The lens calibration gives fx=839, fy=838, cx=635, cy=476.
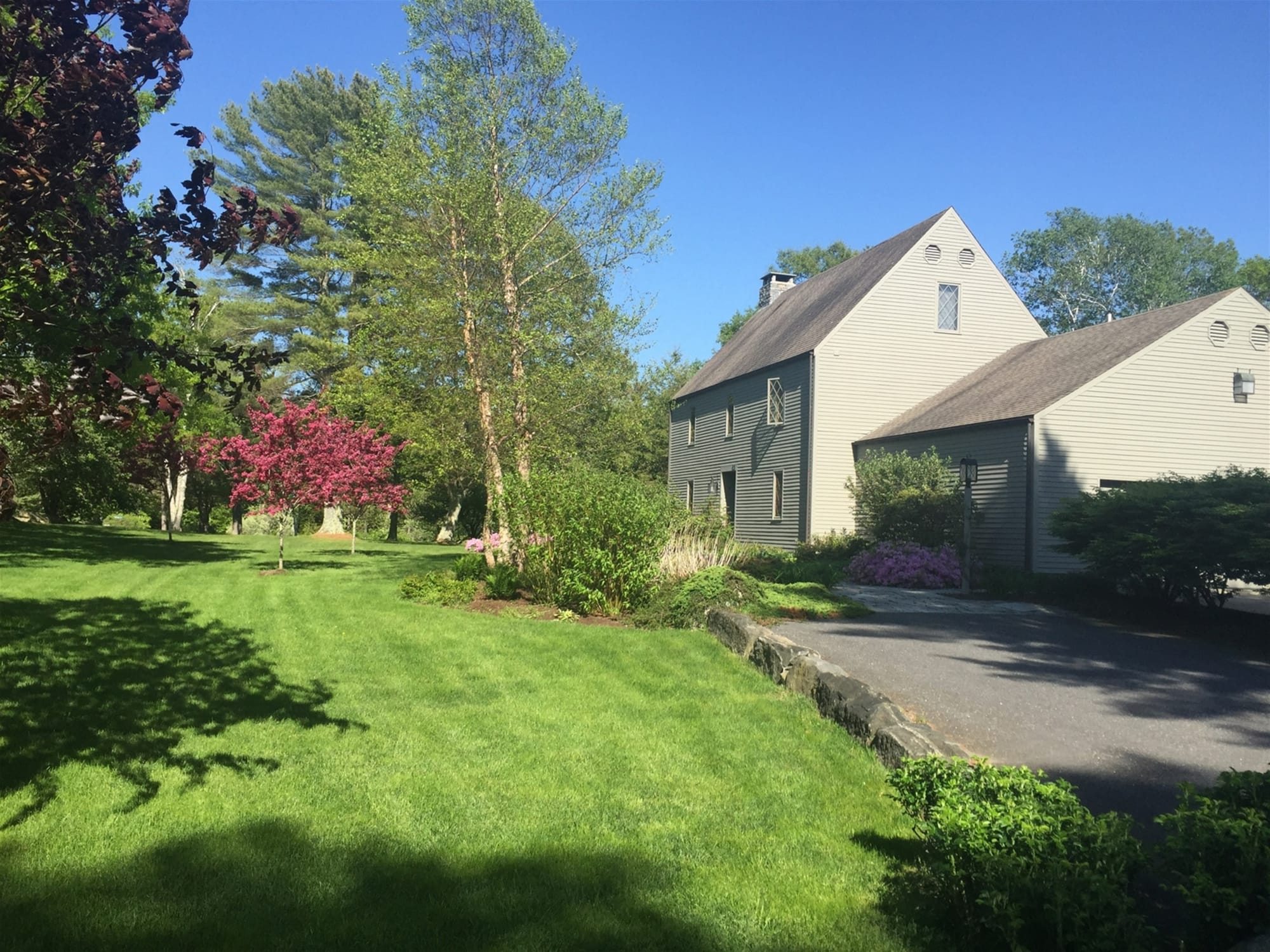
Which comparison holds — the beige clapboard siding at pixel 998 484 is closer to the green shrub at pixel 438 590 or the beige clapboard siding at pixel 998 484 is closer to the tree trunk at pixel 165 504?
the green shrub at pixel 438 590

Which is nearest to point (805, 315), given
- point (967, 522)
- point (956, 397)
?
point (956, 397)

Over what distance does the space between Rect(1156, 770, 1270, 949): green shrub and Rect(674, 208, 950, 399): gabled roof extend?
1854 cm

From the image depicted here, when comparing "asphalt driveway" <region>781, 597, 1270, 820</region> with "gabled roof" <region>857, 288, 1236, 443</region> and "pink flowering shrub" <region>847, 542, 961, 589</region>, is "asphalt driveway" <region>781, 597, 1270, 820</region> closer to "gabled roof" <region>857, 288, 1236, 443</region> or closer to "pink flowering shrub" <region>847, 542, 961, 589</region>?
"pink flowering shrub" <region>847, 542, 961, 589</region>

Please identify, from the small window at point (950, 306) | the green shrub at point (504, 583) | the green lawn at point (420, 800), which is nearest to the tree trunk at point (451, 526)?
the small window at point (950, 306)

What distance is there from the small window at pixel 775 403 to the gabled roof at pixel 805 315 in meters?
0.53

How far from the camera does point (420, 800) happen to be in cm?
437

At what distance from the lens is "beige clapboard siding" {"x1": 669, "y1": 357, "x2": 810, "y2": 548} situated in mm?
21516

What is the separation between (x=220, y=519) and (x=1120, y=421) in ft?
107

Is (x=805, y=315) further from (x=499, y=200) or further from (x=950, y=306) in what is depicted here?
(x=499, y=200)

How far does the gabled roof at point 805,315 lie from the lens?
855 inches

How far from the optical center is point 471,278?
14117 mm

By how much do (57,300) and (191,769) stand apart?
8.65 feet

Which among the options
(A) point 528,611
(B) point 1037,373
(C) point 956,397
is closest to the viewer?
(A) point 528,611

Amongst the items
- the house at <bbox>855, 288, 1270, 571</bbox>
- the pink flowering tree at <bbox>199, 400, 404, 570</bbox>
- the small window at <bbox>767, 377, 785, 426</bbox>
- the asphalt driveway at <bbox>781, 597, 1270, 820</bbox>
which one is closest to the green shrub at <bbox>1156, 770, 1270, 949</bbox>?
the asphalt driveway at <bbox>781, 597, 1270, 820</bbox>
